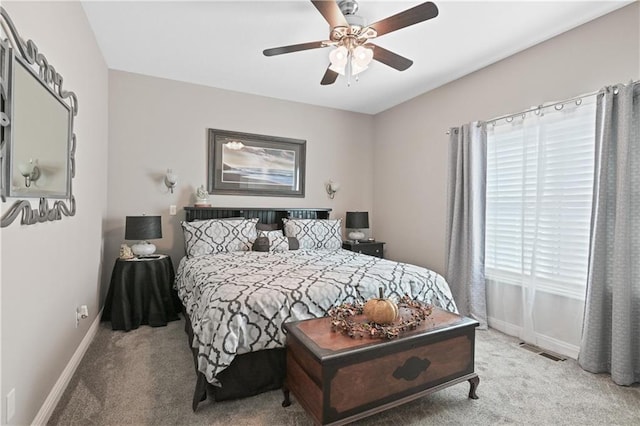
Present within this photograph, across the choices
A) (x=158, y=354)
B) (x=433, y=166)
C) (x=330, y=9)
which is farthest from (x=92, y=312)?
(x=433, y=166)

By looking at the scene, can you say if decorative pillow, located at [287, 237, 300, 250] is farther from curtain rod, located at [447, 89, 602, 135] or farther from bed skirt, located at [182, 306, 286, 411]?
curtain rod, located at [447, 89, 602, 135]

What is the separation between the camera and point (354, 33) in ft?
7.30

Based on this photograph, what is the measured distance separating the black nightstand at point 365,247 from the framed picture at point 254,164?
3.27 feet

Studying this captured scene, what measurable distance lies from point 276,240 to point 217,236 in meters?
0.65

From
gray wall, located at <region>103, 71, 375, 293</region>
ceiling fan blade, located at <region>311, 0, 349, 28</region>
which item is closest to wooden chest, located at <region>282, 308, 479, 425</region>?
ceiling fan blade, located at <region>311, 0, 349, 28</region>

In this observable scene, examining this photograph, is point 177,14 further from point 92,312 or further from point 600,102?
point 600,102

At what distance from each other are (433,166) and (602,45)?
1885 mm

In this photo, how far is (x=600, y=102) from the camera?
2.41 m

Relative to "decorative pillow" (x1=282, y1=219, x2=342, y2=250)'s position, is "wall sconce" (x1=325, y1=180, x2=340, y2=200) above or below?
above

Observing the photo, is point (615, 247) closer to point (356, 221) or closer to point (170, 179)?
point (356, 221)

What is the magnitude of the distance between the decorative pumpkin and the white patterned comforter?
0.40 m

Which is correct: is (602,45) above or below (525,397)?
above

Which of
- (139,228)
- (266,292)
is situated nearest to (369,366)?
(266,292)

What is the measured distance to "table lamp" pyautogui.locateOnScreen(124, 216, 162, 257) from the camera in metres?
3.19
